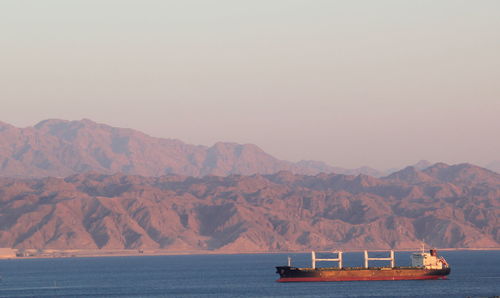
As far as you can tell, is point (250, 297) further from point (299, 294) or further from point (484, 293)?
point (484, 293)

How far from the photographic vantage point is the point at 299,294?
199 metres

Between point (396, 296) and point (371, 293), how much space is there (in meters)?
9.25

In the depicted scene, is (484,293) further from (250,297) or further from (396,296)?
(250,297)

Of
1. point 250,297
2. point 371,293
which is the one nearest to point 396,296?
point 371,293

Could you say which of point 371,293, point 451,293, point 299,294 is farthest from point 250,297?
point 451,293

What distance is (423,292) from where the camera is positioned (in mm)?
198375

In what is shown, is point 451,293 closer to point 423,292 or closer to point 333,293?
point 423,292

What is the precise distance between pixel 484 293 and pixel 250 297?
44.7 m

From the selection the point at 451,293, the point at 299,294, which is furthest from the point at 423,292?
the point at 299,294

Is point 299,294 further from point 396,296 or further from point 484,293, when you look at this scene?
point 484,293

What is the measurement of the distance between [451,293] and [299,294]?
2902cm

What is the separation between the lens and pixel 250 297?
199625 mm

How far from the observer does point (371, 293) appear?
19825 cm

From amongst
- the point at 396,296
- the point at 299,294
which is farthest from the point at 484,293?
the point at 299,294
